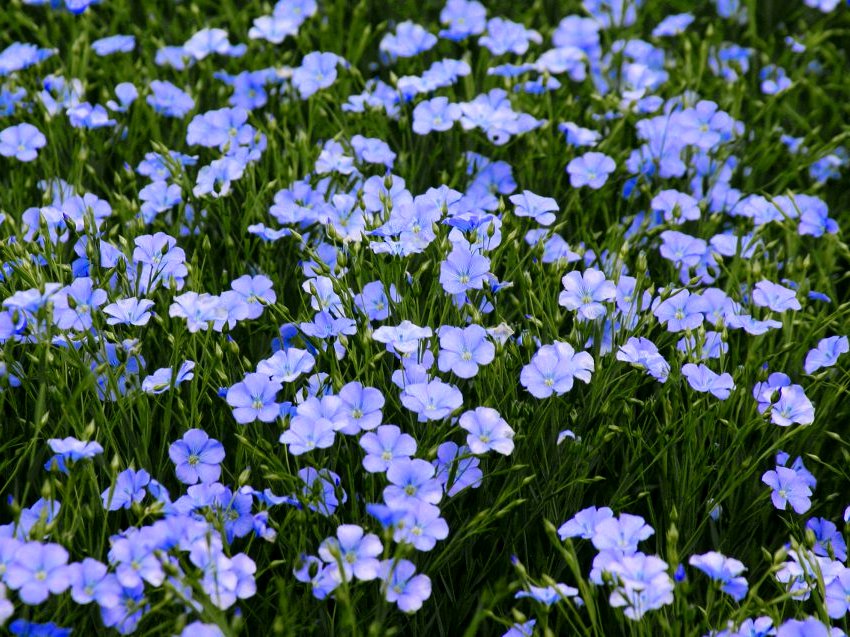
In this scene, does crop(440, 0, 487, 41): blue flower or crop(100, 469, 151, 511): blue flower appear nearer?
crop(100, 469, 151, 511): blue flower

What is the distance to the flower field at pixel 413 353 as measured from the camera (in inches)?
72.7

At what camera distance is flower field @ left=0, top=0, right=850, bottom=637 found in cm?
185

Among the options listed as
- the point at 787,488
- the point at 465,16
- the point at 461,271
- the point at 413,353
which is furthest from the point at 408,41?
the point at 787,488

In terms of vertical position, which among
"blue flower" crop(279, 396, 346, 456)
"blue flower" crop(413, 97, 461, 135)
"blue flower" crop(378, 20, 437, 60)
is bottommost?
"blue flower" crop(279, 396, 346, 456)

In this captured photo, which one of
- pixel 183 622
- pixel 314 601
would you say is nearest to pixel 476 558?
pixel 314 601

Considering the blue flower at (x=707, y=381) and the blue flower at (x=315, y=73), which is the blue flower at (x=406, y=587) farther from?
the blue flower at (x=315, y=73)

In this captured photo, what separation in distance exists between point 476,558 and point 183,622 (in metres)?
0.73

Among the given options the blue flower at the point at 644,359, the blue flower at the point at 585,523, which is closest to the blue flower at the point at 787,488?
the blue flower at the point at 644,359

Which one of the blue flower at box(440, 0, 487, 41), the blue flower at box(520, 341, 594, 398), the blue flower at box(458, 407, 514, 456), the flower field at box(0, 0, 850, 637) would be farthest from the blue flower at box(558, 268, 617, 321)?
the blue flower at box(440, 0, 487, 41)

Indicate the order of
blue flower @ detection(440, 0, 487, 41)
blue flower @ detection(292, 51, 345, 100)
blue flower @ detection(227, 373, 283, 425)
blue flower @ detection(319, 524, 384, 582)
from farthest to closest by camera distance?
1. blue flower @ detection(440, 0, 487, 41)
2. blue flower @ detection(292, 51, 345, 100)
3. blue flower @ detection(227, 373, 283, 425)
4. blue flower @ detection(319, 524, 384, 582)

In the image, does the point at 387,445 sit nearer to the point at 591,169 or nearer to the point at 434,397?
the point at 434,397

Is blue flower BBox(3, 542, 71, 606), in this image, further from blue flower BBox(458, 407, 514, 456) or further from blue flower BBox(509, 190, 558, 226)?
blue flower BBox(509, 190, 558, 226)

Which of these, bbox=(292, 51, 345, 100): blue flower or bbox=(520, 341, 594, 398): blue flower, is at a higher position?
bbox=(292, 51, 345, 100): blue flower

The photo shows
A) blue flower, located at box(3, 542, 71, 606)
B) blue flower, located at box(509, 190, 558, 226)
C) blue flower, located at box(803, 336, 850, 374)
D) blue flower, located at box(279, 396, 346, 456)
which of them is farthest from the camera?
blue flower, located at box(509, 190, 558, 226)
